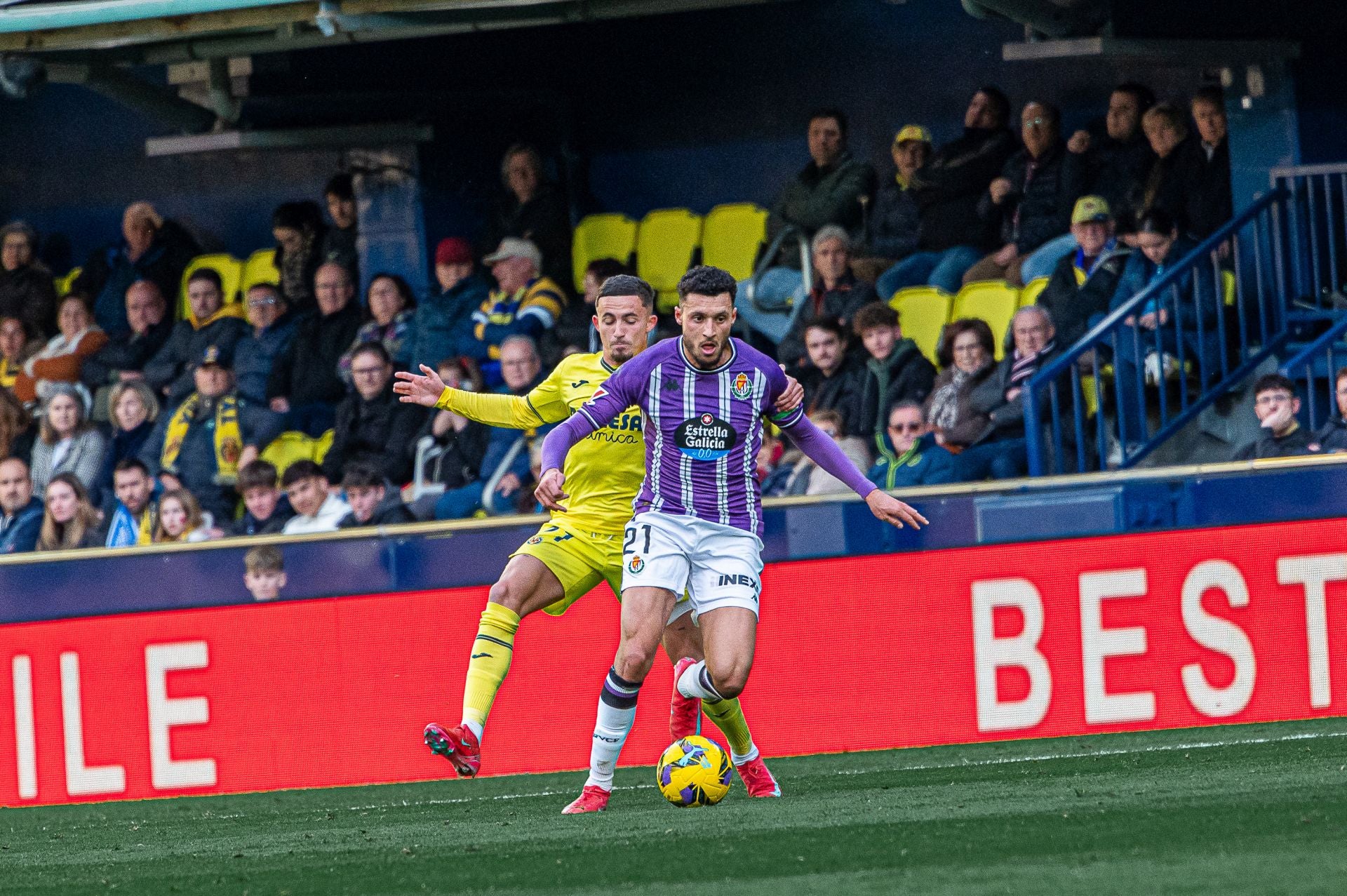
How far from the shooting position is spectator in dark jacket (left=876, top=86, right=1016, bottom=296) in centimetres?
1180

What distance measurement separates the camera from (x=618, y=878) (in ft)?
16.7

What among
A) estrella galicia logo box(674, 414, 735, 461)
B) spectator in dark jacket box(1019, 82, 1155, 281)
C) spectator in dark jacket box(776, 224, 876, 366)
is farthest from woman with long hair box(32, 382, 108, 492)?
estrella galicia logo box(674, 414, 735, 461)

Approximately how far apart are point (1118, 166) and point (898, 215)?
1.40m

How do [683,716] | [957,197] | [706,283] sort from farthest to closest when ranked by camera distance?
1. [957,197]
2. [683,716]
3. [706,283]

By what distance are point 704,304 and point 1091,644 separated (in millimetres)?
3190

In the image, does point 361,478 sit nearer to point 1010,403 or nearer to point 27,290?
point 1010,403

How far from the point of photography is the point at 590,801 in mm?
6887

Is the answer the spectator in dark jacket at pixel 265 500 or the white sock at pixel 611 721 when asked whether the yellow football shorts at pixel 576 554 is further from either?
the spectator in dark jacket at pixel 265 500

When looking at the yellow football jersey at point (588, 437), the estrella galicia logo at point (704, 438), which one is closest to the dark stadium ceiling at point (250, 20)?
the yellow football jersey at point (588, 437)

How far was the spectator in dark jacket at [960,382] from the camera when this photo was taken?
10.5 m

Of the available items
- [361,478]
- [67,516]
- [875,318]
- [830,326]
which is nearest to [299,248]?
[67,516]

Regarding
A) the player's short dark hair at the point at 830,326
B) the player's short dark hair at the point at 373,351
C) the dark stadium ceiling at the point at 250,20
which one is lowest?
the player's short dark hair at the point at 830,326

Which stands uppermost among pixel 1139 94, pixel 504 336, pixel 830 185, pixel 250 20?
pixel 250 20

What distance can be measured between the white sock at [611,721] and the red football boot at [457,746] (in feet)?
1.34
